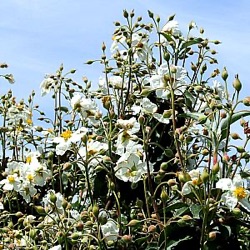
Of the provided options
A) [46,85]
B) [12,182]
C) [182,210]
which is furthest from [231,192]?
[46,85]

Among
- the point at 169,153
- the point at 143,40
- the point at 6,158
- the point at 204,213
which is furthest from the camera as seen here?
the point at 6,158

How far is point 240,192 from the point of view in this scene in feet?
5.43

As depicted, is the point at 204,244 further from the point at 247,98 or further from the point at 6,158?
the point at 6,158

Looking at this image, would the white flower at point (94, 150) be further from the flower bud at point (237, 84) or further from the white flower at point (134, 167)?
the flower bud at point (237, 84)

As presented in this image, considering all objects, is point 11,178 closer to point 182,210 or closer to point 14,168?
point 14,168

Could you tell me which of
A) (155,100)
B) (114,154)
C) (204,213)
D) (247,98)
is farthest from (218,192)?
(155,100)

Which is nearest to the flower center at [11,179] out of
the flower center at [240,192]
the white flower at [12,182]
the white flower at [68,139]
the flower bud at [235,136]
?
the white flower at [12,182]

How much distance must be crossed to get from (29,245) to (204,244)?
2.35ft

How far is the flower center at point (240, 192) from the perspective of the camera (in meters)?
1.63

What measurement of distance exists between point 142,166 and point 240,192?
0.35m

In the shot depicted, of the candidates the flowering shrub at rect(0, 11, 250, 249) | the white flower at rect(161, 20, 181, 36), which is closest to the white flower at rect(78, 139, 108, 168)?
the flowering shrub at rect(0, 11, 250, 249)

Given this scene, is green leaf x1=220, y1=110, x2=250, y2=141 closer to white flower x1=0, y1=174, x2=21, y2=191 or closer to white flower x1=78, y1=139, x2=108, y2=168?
white flower x1=78, y1=139, x2=108, y2=168

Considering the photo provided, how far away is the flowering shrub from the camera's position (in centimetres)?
172

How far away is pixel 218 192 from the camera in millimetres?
1692
